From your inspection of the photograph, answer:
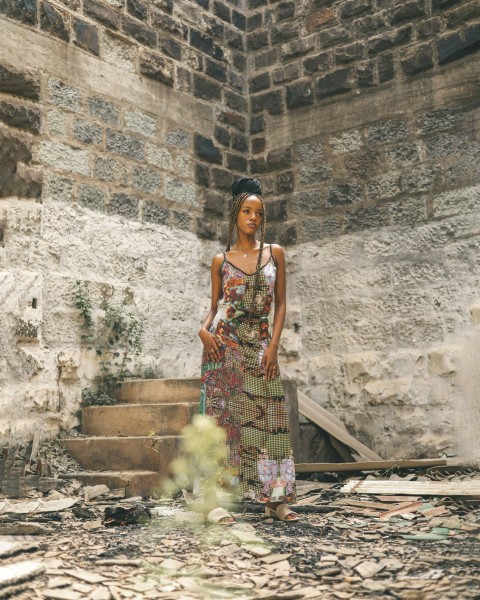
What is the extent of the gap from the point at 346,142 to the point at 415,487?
9.97 ft

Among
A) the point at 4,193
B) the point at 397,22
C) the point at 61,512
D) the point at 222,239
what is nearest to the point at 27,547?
the point at 61,512

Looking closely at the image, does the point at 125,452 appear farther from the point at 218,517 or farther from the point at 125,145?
the point at 125,145

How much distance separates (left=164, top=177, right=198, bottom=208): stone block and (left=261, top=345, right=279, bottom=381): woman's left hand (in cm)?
260

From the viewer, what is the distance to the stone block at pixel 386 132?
5727 millimetres

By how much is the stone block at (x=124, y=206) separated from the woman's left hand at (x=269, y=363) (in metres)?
2.32

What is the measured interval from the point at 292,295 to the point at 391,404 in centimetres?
129

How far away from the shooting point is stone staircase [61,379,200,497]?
4379mm

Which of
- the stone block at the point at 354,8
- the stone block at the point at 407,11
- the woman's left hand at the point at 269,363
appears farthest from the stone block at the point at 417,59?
the woman's left hand at the point at 269,363

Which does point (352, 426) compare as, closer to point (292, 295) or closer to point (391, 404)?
point (391, 404)

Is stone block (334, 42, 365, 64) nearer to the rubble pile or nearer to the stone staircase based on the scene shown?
the stone staircase

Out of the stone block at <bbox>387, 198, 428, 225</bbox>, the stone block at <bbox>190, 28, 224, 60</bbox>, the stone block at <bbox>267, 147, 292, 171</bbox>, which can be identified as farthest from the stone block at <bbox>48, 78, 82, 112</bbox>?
the stone block at <bbox>387, 198, 428, 225</bbox>

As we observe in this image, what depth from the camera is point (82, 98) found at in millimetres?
5332

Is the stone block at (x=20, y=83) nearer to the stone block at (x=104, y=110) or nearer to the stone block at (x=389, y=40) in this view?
the stone block at (x=104, y=110)

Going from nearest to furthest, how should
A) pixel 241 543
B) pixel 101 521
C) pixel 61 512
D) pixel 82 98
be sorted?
1. pixel 241 543
2. pixel 101 521
3. pixel 61 512
4. pixel 82 98
